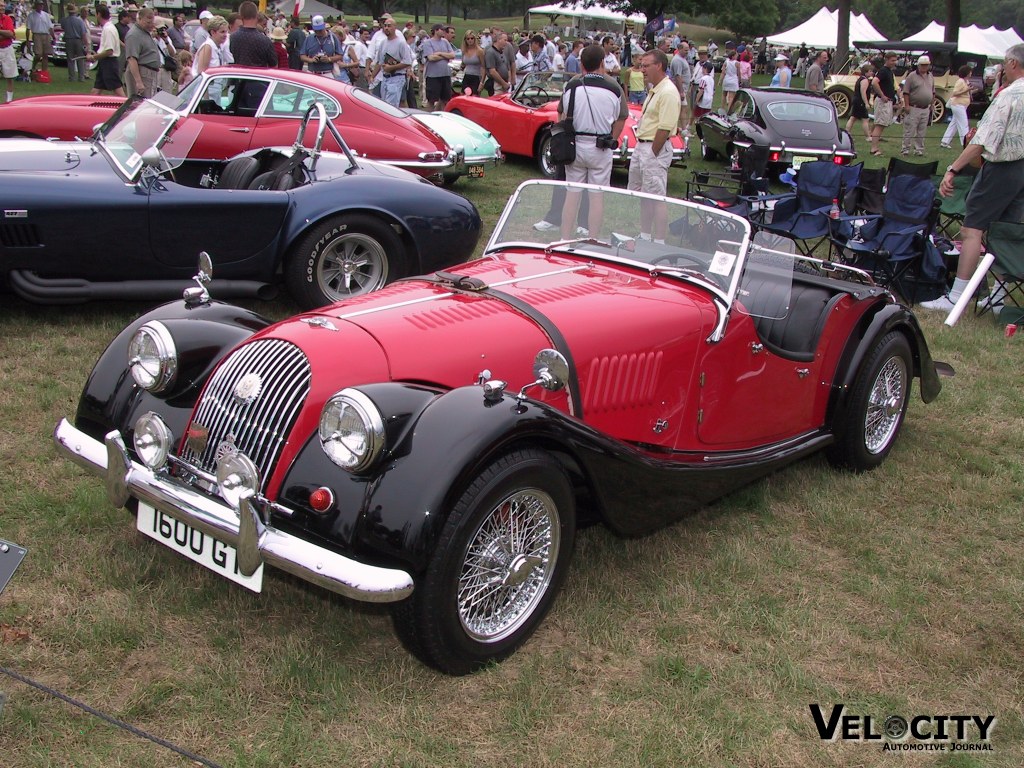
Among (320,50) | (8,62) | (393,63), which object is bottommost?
(8,62)

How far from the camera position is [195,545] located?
3105 mm

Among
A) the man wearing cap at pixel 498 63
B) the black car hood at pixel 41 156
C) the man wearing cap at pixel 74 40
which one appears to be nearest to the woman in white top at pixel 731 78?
the man wearing cap at pixel 498 63

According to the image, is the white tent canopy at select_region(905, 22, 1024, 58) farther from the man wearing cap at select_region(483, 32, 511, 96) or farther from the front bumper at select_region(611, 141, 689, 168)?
the front bumper at select_region(611, 141, 689, 168)

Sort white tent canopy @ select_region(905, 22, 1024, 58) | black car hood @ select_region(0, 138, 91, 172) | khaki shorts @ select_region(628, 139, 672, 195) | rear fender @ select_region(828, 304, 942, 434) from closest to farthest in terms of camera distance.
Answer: rear fender @ select_region(828, 304, 942, 434)
black car hood @ select_region(0, 138, 91, 172)
khaki shorts @ select_region(628, 139, 672, 195)
white tent canopy @ select_region(905, 22, 1024, 58)

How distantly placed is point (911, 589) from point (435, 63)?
43.1ft

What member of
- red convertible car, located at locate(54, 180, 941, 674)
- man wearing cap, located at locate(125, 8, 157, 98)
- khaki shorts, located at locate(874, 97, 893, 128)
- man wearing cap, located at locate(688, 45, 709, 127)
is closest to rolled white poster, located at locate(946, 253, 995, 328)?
red convertible car, located at locate(54, 180, 941, 674)

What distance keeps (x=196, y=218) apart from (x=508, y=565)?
13.1 ft

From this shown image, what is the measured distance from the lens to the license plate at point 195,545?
118 inches

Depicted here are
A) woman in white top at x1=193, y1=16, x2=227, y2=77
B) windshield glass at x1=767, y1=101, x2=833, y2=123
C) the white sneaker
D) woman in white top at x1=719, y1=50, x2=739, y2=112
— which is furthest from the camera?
woman in white top at x1=719, y1=50, x2=739, y2=112

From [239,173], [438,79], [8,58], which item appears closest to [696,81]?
[438,79]

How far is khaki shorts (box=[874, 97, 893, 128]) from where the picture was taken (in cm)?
1766

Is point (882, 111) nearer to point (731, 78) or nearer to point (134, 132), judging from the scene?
point (731, 78)

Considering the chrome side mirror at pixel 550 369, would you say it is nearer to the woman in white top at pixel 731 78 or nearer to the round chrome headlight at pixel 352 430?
the round chrome headlight at pixel 352 430

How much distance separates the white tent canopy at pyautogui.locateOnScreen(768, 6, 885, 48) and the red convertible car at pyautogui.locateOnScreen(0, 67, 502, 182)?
32793 millimetres
